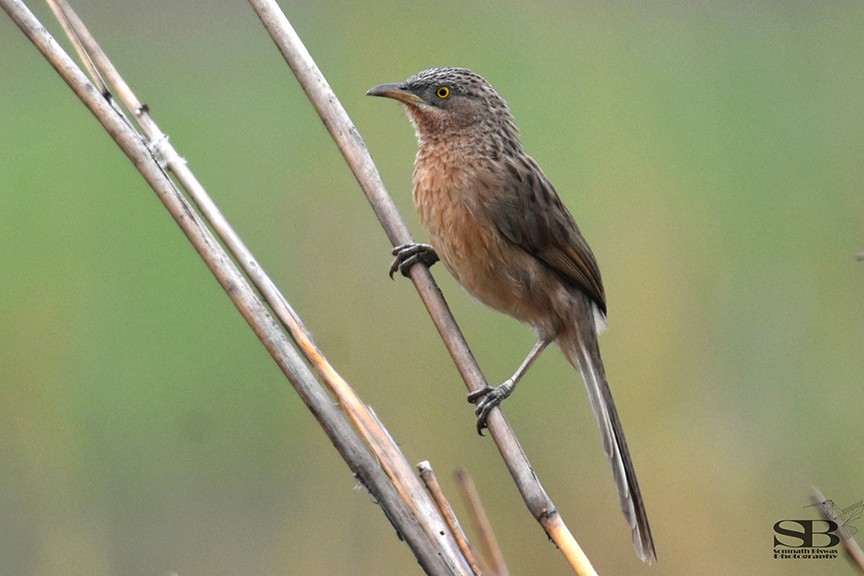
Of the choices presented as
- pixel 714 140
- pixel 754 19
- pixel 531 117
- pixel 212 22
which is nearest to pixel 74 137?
pixel 212 22

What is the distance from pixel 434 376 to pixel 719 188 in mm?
2550

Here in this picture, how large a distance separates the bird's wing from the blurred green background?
5.04 ft

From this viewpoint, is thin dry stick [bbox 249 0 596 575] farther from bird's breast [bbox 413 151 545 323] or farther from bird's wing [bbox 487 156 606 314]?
bird's wing [bbox 487 156 606 314]

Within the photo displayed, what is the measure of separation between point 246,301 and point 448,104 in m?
1.62

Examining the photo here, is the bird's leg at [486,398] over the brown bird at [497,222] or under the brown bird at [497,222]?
under

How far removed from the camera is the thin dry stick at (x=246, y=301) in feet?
9.04

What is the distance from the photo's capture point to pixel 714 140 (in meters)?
7.64

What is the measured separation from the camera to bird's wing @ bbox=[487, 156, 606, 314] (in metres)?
4.19

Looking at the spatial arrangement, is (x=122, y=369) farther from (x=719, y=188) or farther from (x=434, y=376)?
(x=719, y=188)

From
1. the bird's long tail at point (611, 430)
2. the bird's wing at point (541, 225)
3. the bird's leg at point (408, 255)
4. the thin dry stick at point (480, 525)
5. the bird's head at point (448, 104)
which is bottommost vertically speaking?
the bird's long tail at point (611, 430)

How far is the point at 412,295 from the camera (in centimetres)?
614

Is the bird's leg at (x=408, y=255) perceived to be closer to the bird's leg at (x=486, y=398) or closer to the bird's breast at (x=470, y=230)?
the bird's breast at (x=470, y=230)

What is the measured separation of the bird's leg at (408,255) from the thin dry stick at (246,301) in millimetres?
761

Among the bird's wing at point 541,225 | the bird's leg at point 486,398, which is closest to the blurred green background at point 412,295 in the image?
the bird's wing at point 541,225
